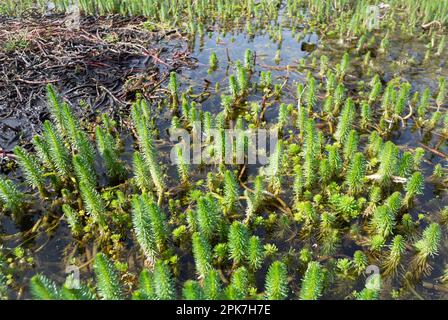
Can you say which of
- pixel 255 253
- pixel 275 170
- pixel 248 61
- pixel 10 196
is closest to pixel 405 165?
pixel 275 170

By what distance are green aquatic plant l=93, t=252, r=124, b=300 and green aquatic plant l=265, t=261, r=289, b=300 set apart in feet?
6.53

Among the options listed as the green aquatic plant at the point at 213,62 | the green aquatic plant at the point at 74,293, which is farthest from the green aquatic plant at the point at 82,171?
the green aquatic plant at the point at 213,62

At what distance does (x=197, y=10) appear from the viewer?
16109mm

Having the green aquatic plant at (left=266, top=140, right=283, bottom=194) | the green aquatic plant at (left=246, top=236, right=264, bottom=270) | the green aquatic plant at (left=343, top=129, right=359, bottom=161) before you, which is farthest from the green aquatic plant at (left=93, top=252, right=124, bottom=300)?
the green aquatic plant at (left=343, top=129, right=359, bottom=161)

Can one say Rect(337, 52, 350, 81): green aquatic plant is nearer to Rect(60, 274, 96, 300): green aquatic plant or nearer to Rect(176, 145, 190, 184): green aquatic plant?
Rect(176, 145, 190, 184): green aquatic plant

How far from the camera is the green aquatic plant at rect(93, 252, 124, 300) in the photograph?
437 cm

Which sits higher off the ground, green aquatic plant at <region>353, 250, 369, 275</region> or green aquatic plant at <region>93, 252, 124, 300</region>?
green aquatic plant at <region>93, 252, 124, 300</region>

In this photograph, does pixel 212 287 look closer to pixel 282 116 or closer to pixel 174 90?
pixel 282 116

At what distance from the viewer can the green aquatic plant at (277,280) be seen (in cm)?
434

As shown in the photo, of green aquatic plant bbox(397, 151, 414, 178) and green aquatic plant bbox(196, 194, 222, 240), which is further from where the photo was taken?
green aquatic plant bbox(397, 151, 414, 178)

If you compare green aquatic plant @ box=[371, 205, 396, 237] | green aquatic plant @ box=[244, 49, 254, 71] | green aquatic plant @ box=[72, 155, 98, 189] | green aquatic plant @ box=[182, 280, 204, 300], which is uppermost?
green aquatic plant @ box=[244, 49, 254, 71]

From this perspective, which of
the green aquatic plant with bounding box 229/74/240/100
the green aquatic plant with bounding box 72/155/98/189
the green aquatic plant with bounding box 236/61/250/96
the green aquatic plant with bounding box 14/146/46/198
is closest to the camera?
the green aquatic plant with bounding box 72/155/98/189

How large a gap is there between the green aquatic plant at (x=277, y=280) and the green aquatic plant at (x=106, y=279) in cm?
199

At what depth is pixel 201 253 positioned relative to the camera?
489 centimetres
